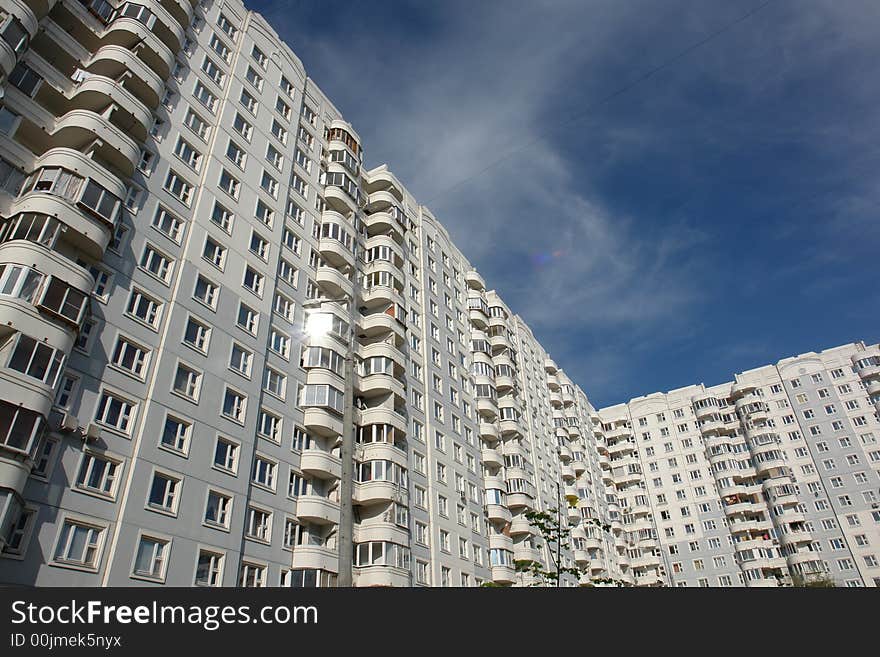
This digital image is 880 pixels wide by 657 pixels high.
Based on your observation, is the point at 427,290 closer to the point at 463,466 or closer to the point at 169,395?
the point at 463,466

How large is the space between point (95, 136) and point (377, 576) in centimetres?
2920

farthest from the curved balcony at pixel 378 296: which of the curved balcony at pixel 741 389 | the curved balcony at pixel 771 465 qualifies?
the curved balcony at pixel 741 389

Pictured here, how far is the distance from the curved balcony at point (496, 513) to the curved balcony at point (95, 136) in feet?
129

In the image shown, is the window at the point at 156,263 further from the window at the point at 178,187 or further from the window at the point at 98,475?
the window at the point at 98,475

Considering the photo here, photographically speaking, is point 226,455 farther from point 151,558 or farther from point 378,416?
point 378,416

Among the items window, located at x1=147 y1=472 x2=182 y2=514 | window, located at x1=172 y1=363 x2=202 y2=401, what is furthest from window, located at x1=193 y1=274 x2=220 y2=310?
window, located at x1=147 y1=472 x2=182 y2=514

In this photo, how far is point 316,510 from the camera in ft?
110

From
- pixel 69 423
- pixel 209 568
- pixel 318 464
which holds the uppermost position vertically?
pixel 318 464

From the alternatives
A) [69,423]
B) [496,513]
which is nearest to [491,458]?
[496,513]

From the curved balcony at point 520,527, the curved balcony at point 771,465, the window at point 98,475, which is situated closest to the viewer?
the window at point 98,475

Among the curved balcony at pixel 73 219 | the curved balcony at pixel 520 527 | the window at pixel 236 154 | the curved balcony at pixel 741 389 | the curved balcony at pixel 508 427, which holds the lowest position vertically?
the curved balcony at pixel 520 527

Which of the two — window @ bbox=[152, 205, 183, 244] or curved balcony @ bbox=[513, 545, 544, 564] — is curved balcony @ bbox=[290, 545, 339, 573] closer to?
window @ bbox=[152, 205, 183, 244]

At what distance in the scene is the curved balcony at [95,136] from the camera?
96.0ft

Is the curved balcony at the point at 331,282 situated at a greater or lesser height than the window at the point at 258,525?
greater
